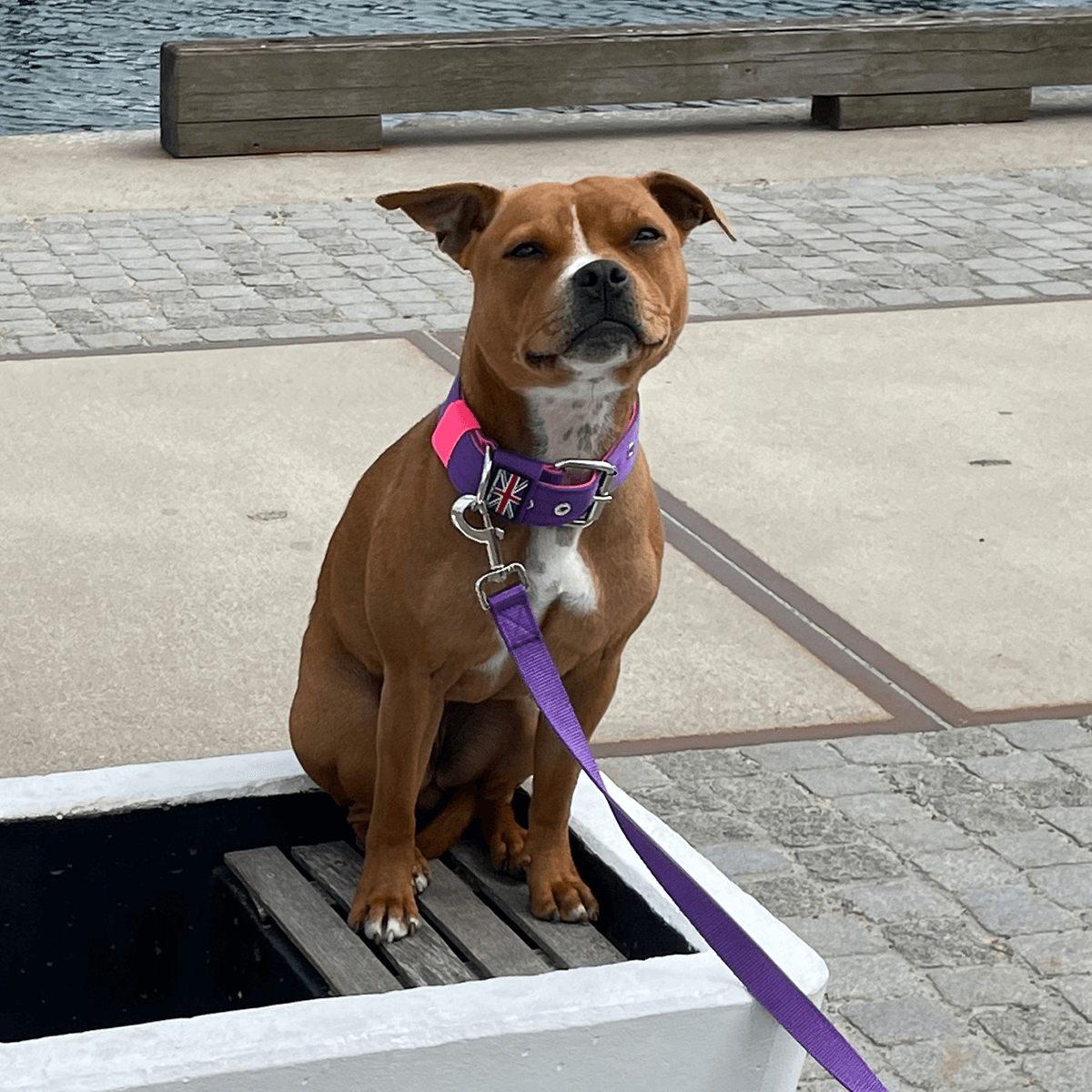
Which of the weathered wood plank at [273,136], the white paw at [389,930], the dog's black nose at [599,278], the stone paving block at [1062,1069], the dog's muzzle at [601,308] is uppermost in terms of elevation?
the dog's black nose at [599,278]

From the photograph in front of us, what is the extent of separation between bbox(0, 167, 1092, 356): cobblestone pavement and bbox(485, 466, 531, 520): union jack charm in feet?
16.4

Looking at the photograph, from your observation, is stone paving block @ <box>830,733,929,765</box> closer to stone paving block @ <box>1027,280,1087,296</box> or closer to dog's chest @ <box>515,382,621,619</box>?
dog's chest @ <box>515,382,621,619</box>

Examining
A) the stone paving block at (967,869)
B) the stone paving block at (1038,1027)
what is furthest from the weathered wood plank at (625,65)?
the stone paving block at (1038,1027)

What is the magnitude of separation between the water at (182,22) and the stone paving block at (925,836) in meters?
11.5

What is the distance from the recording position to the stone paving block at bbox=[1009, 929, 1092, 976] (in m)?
3.58

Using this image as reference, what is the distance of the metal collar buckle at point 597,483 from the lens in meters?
2.79

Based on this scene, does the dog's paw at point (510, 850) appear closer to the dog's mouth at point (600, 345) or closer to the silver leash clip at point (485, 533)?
the silver leash clip at point (485, 533)

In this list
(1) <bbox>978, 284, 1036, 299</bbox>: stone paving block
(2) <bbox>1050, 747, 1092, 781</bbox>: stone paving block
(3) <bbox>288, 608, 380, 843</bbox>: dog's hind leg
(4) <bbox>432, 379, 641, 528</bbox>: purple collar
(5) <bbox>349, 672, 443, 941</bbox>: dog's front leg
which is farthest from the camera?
(1) <bbox>978, 284, 1036, 299</bbox>: stone paving block

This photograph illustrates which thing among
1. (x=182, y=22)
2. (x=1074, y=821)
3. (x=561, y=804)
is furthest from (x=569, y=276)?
(x=182, y=22)

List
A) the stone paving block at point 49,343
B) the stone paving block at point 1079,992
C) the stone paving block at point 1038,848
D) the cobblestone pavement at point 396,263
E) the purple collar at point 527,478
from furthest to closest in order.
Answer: the cobblestone pavement at point 396,263
the stone paving block at point 49,343
the stone paving block at point 1038,848
the stone paving block at point 1079,992
the purple collar at point 527,478

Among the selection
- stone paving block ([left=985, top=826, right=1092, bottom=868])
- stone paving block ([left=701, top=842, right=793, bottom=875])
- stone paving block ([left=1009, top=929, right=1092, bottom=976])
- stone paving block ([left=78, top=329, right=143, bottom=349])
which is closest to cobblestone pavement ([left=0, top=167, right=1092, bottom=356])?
stone paving block ([left=78, top=329, right=143, bottom=349])

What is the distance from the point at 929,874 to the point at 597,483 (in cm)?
156

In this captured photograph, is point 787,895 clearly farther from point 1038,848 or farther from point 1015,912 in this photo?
point 1038,848

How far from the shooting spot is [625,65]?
11.2m
